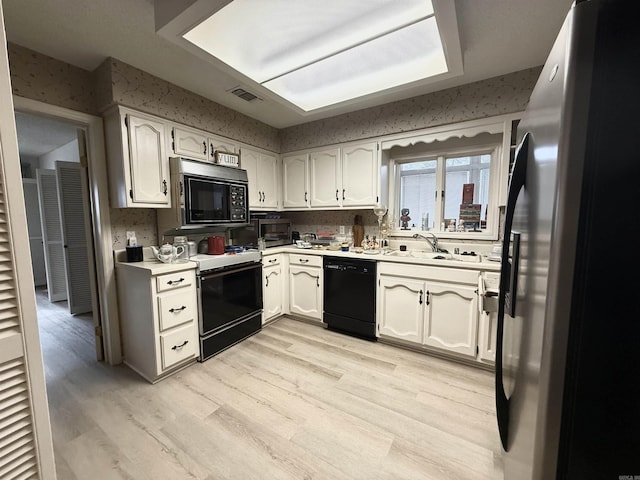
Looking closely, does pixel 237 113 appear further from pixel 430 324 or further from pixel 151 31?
pixel 430 324

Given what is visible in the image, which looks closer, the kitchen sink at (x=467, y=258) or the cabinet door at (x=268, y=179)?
the kitchen sink at (x=467, y=258)

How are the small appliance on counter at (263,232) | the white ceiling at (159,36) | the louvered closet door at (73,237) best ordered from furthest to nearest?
the louvered closet door at (73,237) → the small appliance on counter at (263,232) → the white ceiling at (159,36)

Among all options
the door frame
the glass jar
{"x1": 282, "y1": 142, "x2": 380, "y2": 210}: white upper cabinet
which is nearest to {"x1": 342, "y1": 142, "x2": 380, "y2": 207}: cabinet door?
{"x1": 282, "y1": 142, "x2": 380, "y2": 210}: white upper cabinet

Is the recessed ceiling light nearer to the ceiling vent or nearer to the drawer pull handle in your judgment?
the ceiling vent

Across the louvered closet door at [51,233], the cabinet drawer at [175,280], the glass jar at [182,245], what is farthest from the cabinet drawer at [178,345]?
the louvered closet door at [51,233]

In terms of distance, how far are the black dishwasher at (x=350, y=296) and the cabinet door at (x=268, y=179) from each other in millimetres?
1194

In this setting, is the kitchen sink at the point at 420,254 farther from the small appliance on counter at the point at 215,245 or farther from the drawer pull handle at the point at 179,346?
the drawer pull handle at the point at 179,346

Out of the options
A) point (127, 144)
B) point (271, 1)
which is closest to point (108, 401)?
point (127, 144)

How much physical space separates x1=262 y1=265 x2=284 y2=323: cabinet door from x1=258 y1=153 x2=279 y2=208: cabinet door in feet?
2.95

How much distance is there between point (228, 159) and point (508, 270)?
278 centimetres

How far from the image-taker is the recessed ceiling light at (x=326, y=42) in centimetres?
150

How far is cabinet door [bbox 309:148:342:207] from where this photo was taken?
10.5 ft

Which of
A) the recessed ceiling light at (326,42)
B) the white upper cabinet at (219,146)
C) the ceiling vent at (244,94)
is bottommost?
the white upper cabinet at (219,146)

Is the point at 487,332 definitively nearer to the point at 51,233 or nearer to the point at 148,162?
the point at 148,162
